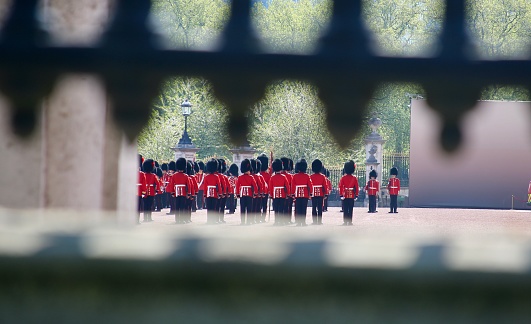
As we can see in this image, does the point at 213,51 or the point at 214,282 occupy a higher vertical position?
the point at 213,51

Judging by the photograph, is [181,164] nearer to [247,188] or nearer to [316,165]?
[247,188]

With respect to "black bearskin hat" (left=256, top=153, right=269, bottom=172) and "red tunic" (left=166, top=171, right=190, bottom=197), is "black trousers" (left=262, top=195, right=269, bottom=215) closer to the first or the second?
"black bearskin hat" (left=256, top=153, right=269, bottom=172)

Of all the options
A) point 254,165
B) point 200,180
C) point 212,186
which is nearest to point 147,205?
point 212,186

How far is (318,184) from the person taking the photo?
70.4ft

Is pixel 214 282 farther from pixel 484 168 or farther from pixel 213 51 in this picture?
pixel 484 168

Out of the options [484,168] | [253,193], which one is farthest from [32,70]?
[484,168]

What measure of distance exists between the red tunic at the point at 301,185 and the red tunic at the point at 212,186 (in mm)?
1856

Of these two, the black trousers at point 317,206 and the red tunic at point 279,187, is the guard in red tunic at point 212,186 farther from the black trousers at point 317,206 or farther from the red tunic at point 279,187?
the black trousers at point 317,206

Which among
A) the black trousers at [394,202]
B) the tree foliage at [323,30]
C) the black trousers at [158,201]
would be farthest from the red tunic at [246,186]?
the tree foliage at [323,30]

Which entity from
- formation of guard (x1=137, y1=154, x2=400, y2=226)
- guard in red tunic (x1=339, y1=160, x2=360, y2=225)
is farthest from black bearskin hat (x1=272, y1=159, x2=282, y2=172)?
guard in red tunic (x1=339, y1=160, x2=360, y2=225)

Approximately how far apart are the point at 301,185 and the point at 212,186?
7.18 ft

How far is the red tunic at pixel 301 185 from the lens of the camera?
2019cm

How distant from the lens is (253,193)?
21594mm

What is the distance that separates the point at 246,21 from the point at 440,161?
0.27 meters
